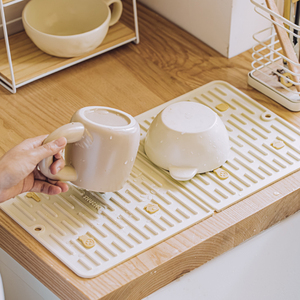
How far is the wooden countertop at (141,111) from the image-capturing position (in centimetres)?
86

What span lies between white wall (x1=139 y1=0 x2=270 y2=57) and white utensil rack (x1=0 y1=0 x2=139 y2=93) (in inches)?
5.4

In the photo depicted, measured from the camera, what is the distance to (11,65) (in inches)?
46.2

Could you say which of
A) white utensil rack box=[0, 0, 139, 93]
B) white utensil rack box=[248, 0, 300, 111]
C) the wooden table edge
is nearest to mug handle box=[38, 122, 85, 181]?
the wooden table edge

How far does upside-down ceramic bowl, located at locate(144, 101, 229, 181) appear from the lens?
966mm

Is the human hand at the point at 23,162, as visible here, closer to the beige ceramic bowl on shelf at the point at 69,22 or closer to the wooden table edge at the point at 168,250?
the wooden table edge at the point at 168,250

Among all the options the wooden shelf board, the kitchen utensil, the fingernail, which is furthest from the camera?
the wooden shelf board

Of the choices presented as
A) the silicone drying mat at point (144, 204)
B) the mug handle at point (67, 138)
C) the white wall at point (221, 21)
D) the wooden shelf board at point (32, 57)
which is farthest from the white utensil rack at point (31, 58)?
the mug handle at point (67, 138)

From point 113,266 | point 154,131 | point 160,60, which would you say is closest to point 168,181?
point 154,131

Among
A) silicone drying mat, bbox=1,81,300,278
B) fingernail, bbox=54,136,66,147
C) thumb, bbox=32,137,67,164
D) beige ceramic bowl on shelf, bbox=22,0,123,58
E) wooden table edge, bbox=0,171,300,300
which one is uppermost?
fingernail, bbox=54,136,66,147

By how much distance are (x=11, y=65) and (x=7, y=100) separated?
0.08m

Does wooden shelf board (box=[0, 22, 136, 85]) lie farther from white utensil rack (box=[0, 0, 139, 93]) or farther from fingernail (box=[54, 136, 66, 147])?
fingernail (box=[54, 136, 66, 147])

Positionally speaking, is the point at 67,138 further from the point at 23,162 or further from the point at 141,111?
the point at 141,111

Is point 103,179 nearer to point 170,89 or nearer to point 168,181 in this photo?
point 168,181

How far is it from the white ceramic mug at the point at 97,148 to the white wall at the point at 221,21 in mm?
506
